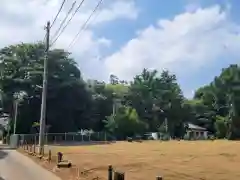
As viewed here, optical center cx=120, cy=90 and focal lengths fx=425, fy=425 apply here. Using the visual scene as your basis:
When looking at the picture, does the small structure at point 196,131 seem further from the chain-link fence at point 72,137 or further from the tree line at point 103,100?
the chain-link fence at point 72,137

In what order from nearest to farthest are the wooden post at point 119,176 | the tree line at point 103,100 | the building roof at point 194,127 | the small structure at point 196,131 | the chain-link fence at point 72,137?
the wooden post at point 119,176 < the chain-link fence at point 72,137 < the tree line at point 103,100 < the small structure at point 196,131 < the building roof at point 194,127

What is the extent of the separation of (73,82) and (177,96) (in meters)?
32.0

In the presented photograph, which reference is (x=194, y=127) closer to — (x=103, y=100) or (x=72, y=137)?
(x=103, y=100)

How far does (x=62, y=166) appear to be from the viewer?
22172mm

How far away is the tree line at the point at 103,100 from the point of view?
223 ft

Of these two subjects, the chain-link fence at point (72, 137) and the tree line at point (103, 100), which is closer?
the chain-link fence at point (72, 137)

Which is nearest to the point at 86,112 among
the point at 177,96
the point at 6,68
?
the point at 6,68

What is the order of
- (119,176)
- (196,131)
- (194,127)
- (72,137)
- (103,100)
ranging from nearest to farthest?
(119,176)
(72,137)
(103,100)
(196,131)
(194,127)

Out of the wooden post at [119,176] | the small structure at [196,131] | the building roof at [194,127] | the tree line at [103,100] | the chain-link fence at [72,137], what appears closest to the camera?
the wooden post at [119,176]

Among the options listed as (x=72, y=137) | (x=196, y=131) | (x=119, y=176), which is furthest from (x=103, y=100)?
(x=119, y=176)

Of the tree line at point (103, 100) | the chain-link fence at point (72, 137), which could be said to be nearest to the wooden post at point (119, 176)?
the chain-link fence at point (72, 137)

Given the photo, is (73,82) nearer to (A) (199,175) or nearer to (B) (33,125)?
(B) (33,125)

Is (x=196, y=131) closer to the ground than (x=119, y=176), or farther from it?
farther from it

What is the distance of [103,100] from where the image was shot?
83750mm
